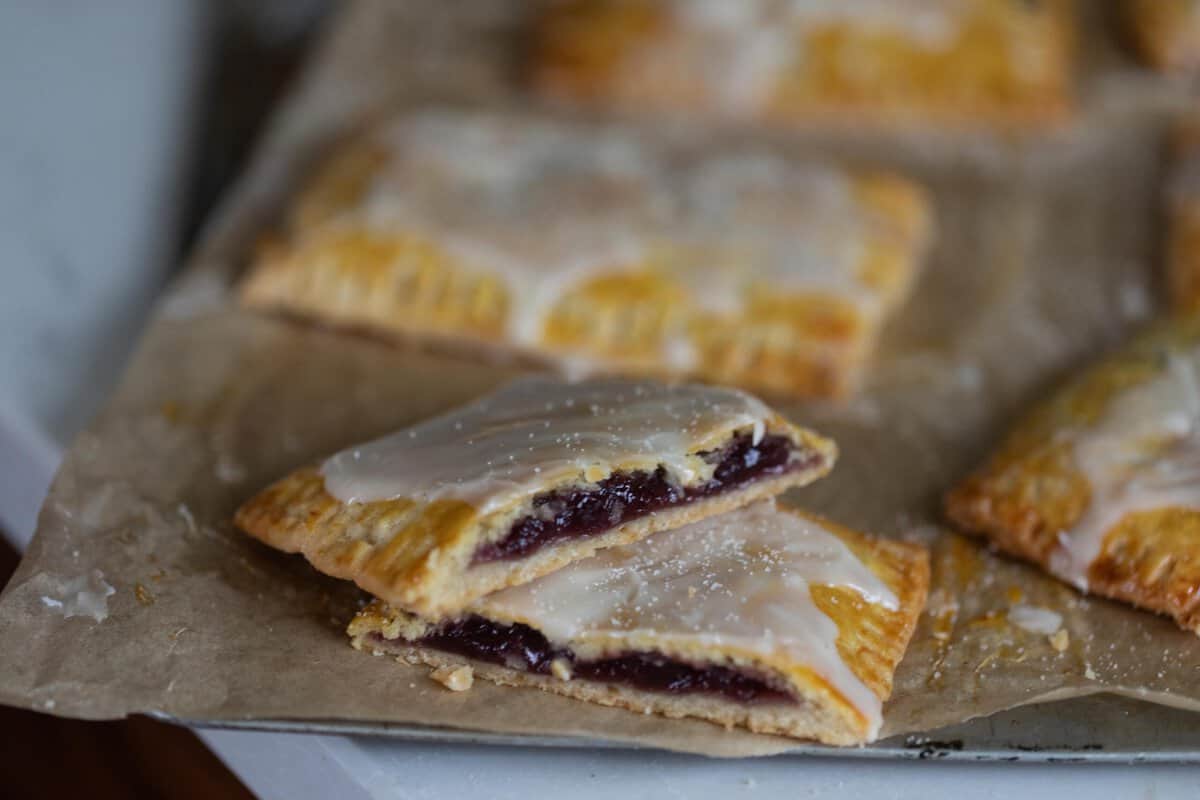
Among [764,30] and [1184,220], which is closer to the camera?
[1184,220]

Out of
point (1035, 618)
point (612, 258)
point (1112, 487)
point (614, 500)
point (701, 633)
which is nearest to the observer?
point (701, 633)

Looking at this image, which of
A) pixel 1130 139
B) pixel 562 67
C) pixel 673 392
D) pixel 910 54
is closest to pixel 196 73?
pixel 562 67

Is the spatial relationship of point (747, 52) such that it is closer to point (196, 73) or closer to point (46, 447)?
point (196, 73)

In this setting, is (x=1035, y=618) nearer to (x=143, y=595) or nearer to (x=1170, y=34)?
(x=143, y=595)

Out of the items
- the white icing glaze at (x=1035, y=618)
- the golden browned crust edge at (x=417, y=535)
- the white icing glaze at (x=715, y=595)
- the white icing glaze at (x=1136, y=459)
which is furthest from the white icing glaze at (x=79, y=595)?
the white icing glaze at (x=1136, y=459)

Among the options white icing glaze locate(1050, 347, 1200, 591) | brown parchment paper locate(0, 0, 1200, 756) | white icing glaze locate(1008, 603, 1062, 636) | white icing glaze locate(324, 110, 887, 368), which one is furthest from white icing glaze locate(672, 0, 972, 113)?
white icing glaze locate(1008, 603, 1062, 636)

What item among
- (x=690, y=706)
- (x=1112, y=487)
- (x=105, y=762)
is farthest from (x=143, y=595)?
(x=1112, y=487)
